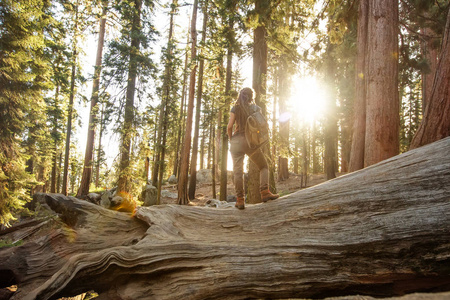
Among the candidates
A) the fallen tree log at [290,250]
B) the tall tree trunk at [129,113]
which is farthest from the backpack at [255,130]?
the tall tree trunk at [129,113]

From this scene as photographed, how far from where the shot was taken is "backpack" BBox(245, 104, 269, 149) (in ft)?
13.6

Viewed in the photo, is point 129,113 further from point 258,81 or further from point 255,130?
point 255,130

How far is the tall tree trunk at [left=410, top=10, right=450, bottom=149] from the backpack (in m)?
2.95

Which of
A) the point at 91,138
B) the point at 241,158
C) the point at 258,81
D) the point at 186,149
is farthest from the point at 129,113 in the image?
the point at 241,158

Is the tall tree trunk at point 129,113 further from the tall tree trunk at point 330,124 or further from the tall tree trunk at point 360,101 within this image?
the tall tree trunk at point 330,124

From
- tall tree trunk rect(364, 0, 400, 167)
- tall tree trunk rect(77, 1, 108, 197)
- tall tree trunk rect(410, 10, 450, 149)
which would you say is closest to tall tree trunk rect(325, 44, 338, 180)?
Answer: tall tree trunk rect(364, 0, 400, 167)

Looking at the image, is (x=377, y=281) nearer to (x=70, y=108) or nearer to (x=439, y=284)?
(x=439, y=284)

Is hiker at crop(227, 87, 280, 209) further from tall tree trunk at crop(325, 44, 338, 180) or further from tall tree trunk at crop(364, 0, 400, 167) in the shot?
tall tree trunk at crop(325, 44, 338, 180)

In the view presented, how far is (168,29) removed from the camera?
15672 millimetres

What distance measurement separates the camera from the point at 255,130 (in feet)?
13.6

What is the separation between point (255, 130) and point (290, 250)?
6.84 ft

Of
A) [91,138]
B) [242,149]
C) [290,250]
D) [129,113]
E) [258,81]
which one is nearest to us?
[290,250]

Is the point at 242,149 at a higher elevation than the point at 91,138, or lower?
lower

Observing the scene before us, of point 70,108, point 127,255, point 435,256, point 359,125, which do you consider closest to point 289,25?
point 359,125
